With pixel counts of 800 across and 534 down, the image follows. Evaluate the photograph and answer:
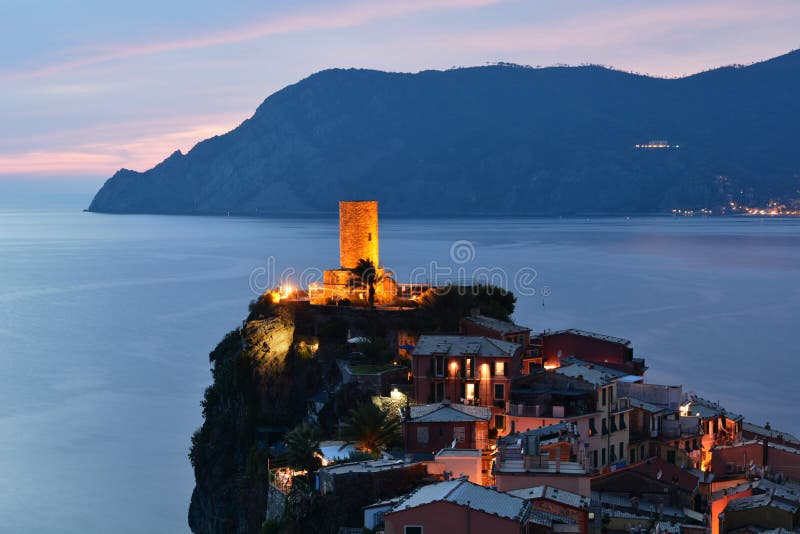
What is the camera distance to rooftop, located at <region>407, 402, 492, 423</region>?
2494cm

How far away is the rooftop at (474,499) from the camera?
15.4 metres

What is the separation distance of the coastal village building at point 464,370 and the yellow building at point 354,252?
45.4ft

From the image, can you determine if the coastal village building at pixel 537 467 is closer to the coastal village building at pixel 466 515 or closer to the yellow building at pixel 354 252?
the coastal village building at pixel 466 515

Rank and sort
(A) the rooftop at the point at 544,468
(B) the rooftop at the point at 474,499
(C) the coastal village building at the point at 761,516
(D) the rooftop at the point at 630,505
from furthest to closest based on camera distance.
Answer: (D) the rooftop at the point at 630,505 → (C) the coastal village building at the point at 761,516 → (A) the rooftop at the point at 544,468 → (B) the rooftop at the point at 474,499

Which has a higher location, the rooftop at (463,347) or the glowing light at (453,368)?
the rooftop at (463,347)

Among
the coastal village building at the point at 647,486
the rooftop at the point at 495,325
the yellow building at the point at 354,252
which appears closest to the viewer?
the coastal village building at the point at 647,486

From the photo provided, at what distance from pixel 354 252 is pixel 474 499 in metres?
31.0

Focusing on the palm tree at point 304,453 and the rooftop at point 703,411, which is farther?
the rooftop at point 703,411

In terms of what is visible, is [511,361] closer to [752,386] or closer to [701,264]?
[752,386]

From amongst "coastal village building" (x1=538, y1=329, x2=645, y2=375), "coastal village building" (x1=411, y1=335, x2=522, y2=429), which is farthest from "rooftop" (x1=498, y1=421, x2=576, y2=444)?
"coastal village building" (x1=538, y1=329, x2=645, y2=375)

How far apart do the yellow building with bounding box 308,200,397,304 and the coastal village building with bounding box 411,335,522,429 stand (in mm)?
13852

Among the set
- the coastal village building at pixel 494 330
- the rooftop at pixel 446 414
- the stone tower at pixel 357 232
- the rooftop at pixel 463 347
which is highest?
the stone tower at pixel 357 232

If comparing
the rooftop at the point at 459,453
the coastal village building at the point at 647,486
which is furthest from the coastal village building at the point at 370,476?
the coastal village building at the point at 647,486

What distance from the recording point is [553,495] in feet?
57.2
